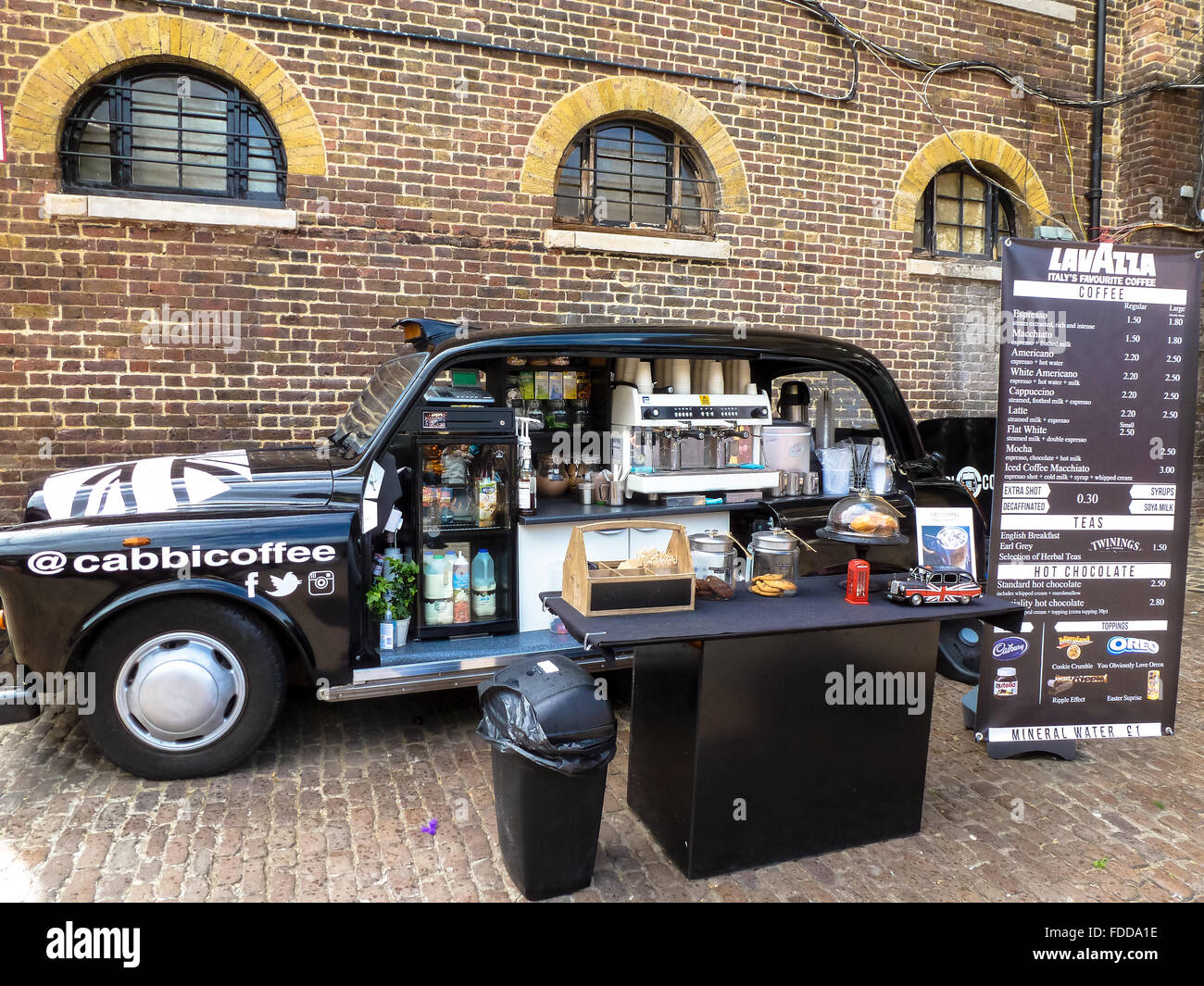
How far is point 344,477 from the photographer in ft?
13.6

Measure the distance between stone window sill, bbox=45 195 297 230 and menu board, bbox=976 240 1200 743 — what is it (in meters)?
5.38

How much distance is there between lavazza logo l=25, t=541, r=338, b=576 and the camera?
3648 mm

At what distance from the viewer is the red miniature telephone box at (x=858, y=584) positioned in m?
3.42

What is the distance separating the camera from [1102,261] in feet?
13.2

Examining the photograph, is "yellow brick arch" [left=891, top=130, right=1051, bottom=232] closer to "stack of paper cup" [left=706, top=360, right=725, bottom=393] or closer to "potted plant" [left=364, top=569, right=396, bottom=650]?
"stack of paper cup" [left=706, top=360, right=725, bottom=393]

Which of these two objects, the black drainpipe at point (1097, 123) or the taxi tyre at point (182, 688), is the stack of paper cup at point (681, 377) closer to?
the taxi tyre at point (182, 688)

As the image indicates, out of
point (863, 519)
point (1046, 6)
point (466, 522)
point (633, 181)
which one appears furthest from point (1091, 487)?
point (1046, 6)

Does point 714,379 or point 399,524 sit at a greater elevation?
point 714,379

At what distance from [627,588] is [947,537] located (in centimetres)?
282

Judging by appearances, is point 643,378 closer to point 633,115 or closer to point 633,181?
point 633,181

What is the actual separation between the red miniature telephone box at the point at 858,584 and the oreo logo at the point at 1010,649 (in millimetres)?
1086

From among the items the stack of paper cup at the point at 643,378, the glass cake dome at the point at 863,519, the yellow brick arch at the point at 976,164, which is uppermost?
the yellow brick arch at the point at 976,164

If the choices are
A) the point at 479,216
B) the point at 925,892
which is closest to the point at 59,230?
the point at 479,216

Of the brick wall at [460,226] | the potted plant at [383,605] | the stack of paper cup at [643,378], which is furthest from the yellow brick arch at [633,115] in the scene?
the potted plant at [383,605]
